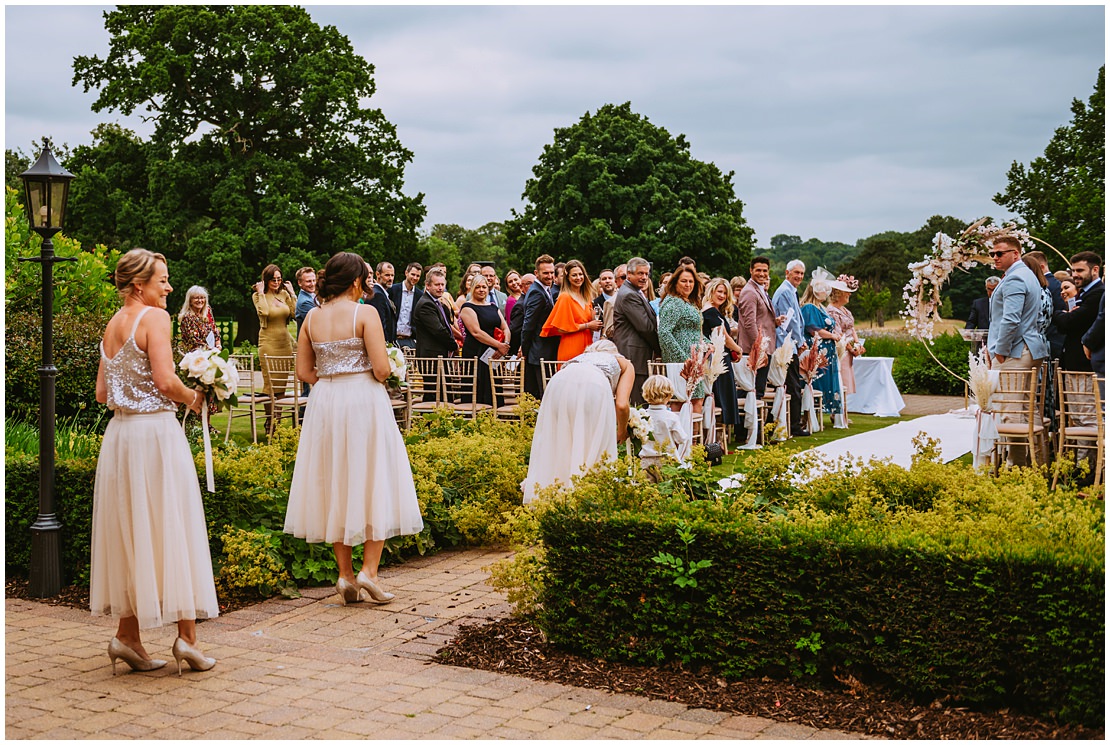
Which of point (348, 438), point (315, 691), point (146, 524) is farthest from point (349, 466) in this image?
point (315, 691)

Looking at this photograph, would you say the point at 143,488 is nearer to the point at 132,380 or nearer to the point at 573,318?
the point at 132,380

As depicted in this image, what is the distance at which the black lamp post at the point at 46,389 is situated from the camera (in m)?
6.97

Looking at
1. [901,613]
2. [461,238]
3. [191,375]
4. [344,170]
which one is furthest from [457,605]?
[461,238]

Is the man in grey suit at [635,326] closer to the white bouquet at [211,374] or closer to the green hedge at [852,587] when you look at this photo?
the green hedge at [852,587]

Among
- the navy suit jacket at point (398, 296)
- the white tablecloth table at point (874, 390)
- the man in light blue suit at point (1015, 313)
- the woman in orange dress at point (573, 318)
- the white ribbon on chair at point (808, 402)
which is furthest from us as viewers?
the white tablecloth table at point (874, 390)

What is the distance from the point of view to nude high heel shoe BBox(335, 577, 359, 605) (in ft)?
21.3

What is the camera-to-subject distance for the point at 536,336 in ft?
41.4

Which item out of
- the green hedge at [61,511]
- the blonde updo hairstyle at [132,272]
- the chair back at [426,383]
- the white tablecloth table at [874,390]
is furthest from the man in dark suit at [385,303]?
the blonde updo hairstyle at [132,272]

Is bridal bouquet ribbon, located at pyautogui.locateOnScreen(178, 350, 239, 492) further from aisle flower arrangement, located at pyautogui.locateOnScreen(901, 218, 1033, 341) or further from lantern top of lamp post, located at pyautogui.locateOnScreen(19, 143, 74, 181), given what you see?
aisle flower arrangement, located at pyautogui.locateOnScreen(901, 218, 1033, 341)

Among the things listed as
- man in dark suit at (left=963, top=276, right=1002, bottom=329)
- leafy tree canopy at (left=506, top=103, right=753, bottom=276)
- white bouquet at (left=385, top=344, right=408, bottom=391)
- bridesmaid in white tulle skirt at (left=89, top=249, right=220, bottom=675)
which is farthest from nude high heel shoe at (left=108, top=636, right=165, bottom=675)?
leafy tree canopy at (left=506, top=103, right=753, bottom=276)

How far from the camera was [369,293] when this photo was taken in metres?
12.4

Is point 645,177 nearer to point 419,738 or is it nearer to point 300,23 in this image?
point 300,23

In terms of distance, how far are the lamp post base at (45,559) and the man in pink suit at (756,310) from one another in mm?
8238

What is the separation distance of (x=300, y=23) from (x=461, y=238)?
32.4 meters
